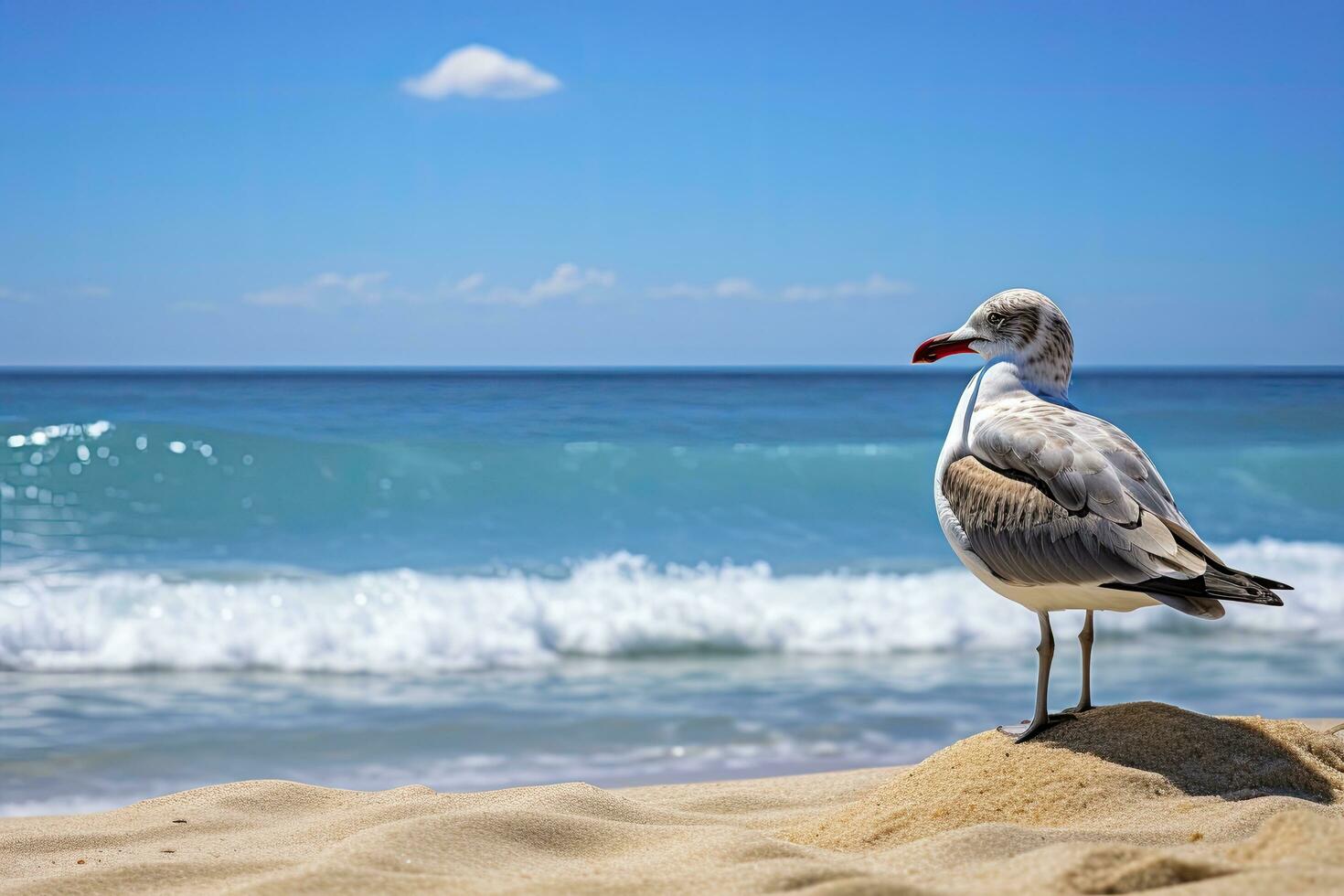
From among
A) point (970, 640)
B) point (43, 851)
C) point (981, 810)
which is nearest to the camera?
point (981, 810)

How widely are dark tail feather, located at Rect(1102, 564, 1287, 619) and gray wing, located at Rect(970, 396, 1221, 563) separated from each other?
0.13 m

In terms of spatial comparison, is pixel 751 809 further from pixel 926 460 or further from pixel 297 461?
pixel 926 460

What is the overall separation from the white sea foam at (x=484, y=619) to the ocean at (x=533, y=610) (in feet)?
0.12

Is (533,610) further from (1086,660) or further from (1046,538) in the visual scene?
(1046,538)

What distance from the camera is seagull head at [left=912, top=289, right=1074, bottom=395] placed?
332 cm

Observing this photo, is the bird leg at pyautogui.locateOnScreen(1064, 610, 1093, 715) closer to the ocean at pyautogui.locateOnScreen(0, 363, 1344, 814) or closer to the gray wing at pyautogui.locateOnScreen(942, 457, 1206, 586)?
the gray wing at pyautogui.locateOnScreen(942, 457, 1206, 586)

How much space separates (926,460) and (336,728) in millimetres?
12848

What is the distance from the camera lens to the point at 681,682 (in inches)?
272

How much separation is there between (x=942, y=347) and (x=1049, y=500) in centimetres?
68

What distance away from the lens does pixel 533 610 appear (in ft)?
28.3

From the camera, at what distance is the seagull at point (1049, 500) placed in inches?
108

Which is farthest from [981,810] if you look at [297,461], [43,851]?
[297,461]

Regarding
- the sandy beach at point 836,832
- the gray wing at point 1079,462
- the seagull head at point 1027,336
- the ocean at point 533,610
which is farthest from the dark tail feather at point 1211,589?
the ocean at point 533,610

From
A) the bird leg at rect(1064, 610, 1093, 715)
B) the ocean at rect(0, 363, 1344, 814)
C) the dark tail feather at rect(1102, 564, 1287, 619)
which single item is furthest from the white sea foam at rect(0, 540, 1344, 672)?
the dark tail feather at rect(1102, 564, 1287, 619)
